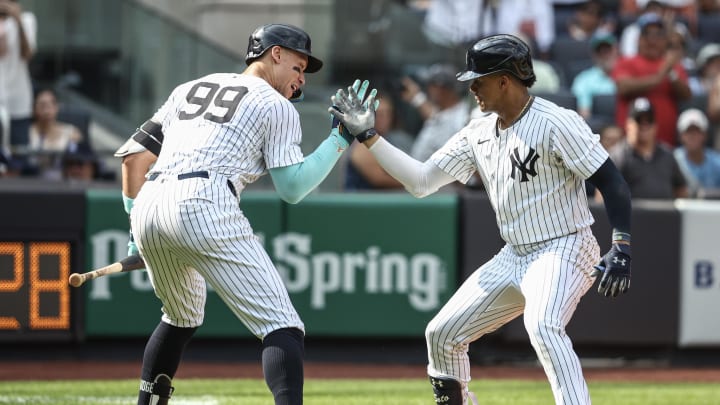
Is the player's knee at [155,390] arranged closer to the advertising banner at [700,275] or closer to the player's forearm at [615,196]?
the player's forearm at [615,196]

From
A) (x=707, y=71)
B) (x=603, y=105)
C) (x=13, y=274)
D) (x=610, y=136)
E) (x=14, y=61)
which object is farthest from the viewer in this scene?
(x=707, y=71)

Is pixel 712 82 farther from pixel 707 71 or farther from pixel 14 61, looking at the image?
pixel 14 61

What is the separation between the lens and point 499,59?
5148mm

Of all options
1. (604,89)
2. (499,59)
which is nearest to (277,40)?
(499,59)

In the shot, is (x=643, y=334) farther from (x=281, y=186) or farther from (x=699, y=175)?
(x=281, y=186)

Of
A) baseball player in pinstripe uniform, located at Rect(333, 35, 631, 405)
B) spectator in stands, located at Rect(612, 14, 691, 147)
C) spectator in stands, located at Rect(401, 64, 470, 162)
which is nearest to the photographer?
baseball player in pinstripe uniform, located at Rect(333, 35, 631, 405)

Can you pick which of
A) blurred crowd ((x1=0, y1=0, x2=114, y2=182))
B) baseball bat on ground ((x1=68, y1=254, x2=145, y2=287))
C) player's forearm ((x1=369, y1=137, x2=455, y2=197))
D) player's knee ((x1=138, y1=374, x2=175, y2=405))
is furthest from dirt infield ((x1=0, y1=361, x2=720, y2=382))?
player's forearm ((x1=369, y1=137, x2=455, y2=197))

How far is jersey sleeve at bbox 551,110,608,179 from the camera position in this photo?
5.02m

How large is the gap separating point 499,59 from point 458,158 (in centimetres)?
57

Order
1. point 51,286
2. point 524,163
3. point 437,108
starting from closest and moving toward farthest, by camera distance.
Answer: point 524,163 → point 51,286 → point 437,108

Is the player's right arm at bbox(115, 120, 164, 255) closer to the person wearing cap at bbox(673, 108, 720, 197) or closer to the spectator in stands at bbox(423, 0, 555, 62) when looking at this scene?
the spectator in stands at bbox(423, 0, 555, 62)

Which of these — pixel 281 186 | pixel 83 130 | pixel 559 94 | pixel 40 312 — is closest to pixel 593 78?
pixel 559 94

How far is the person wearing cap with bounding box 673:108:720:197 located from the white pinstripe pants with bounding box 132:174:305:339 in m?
6.61

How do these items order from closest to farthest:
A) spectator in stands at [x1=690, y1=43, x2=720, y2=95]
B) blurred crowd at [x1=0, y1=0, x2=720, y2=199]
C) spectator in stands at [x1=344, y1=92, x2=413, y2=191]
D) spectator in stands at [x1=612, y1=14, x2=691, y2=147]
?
spectator in stands at [x1=344, y1=92, x2=413, y2=191] → blurred crowd at [x1=0, y1=0, x2=720, y2=199] → spectator in stands at [x1=612, y1=14, x2=691, y2=147] → spectator in stands at [x1=690, y1=43, x2=720, y2=95]
